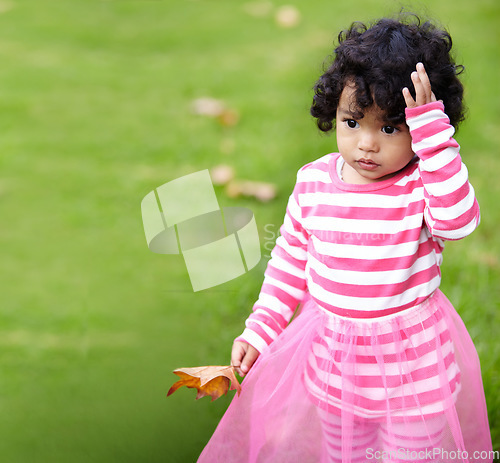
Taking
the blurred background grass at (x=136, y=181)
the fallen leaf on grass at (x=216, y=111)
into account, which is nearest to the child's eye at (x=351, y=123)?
the blurred background grass at (x=136, y=181)

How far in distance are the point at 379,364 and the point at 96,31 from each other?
3078 mm

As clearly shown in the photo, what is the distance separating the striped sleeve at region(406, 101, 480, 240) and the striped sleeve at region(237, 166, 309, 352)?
0.28m

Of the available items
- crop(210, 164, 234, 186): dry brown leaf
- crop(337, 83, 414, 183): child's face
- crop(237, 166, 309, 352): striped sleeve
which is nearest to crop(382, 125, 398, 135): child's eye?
crop(337, 83, 414, 183): child's face

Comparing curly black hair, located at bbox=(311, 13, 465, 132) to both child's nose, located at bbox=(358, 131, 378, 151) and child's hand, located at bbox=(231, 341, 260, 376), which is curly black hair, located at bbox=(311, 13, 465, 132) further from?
child's hand, located at bbox=(231, 341, 260, 376)

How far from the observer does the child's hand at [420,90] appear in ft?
3.27

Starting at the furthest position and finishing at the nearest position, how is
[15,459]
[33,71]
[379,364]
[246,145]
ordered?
1. [33,71]
2. [246,145]
3. [15,459]
4. [379,364]

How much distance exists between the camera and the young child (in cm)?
105

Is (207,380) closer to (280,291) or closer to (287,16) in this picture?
(280,291)

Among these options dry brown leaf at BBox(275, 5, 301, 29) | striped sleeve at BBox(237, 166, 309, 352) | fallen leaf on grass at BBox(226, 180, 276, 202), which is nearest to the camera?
striped sleeve at BBox(237, 166, 309, 352)

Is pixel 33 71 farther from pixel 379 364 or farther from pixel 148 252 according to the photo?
pixel 379 364

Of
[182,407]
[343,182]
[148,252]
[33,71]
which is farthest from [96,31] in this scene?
[343,182]

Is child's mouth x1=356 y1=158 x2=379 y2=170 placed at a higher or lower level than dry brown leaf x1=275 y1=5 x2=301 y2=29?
lower

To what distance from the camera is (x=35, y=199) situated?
8.23 ft

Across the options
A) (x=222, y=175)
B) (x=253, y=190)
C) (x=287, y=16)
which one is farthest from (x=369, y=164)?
(x=287, y=16)
